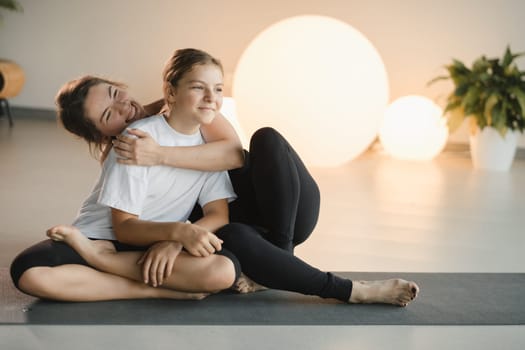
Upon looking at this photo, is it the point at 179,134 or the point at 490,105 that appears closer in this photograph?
the point at 179,134

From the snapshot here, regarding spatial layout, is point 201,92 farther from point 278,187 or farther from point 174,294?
point 174,294

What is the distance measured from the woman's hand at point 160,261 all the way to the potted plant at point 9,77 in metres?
3.31

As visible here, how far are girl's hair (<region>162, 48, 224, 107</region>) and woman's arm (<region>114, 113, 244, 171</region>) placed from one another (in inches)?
5.3

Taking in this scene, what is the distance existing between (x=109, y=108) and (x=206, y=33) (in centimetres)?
333

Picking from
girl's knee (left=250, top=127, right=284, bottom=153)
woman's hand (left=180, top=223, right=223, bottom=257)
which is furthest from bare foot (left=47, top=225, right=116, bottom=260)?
girl's knee (left=250, top=127, right=284, bottom=153)

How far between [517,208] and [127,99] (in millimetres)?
2019

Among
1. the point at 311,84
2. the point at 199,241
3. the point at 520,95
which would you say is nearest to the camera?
the point at 199,241

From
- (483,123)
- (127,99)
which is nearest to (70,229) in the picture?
(127,99)

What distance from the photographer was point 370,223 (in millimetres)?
2924

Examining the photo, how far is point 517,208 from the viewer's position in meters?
3.30

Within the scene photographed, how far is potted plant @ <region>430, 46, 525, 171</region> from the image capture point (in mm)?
4133

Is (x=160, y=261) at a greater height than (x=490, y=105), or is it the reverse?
(x=490, y=105)

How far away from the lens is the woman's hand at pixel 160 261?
5.69 ft

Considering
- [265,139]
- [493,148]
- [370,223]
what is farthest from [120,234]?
[493,148]
